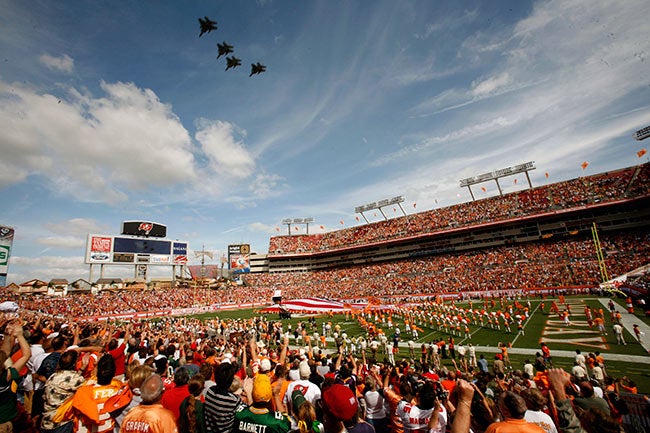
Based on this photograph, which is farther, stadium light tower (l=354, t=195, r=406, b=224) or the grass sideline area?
stadium light tower (l=354, t=195, r=406, b=224)

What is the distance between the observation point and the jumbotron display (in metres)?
53.1

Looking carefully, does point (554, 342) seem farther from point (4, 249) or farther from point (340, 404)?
point (4, 249)

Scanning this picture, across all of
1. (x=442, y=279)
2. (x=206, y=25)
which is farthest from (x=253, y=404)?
(x=442, y=279)

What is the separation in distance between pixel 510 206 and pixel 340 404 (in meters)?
56.9

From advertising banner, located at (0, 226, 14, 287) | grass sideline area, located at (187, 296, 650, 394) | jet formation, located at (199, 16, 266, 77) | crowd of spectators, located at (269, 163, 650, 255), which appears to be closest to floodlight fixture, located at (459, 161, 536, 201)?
crowd of spectators, located at (269, 163, 650, 255)

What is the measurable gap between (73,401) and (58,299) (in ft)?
182

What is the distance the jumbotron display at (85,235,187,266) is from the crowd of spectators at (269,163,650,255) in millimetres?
31801

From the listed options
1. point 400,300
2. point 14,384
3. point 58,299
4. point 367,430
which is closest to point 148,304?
point 58,299

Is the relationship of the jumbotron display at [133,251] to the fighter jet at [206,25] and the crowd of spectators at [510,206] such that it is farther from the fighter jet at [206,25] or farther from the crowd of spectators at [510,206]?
the fighter jet at [206,25]

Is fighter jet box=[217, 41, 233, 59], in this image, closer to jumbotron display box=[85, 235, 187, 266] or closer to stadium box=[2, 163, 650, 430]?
stadium box=[2, 163, 650, 430]

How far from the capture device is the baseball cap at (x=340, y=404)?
2842 mm

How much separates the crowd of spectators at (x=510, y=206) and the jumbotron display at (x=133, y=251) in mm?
31801

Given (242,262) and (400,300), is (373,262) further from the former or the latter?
(242,262)

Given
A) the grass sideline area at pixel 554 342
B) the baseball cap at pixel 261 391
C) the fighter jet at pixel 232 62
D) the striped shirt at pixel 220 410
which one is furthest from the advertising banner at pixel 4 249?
the baseball cap at pixel 261 391
